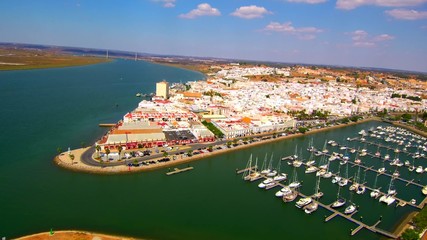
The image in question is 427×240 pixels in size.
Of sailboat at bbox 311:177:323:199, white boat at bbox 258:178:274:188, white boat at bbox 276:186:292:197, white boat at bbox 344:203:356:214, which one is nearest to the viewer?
white boat at bbox 344:203:356:214

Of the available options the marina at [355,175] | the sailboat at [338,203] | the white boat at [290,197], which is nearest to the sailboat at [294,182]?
the marina at [355,175]

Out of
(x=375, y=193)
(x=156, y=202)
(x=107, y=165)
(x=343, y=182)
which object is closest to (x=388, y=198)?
(x=375, y=193)

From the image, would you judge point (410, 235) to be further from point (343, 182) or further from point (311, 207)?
point (343, 182)

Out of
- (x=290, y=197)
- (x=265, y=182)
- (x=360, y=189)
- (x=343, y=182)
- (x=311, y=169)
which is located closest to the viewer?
(x=290, y=197)

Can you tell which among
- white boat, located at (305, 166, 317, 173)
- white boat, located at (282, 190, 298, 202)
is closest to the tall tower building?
white boat, located at (305, 166, 317, 173)

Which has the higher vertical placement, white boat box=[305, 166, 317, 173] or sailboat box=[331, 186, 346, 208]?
white boat box=[305, 166, 317, 173]

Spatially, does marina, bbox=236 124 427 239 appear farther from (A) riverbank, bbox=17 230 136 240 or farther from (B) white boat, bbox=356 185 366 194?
(A) riverbank, bbox=17 230 136 240

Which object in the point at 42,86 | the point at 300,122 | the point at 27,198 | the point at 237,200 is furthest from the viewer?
the point at 42,86

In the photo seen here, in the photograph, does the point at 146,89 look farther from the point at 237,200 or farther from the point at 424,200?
the point at 424,200

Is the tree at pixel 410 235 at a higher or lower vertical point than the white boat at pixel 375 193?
higher

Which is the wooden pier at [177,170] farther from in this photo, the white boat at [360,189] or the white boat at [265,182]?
the white boat at [360,189]

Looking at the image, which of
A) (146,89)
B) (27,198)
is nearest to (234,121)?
(27,198)
